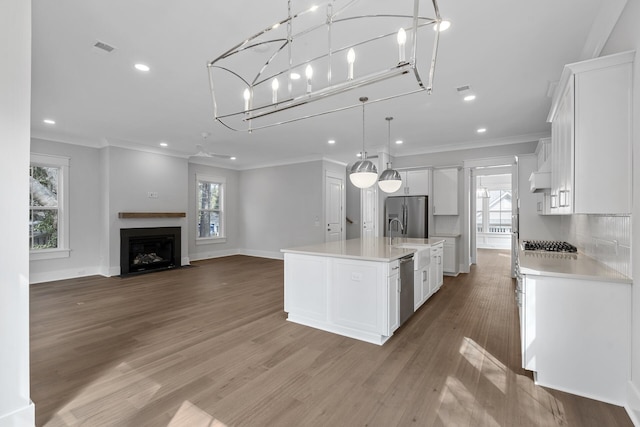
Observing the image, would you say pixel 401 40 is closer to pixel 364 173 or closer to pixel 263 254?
pixel 364 173

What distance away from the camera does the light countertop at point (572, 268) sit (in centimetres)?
211

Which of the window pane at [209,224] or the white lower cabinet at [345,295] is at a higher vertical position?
the window pane at [209,224]

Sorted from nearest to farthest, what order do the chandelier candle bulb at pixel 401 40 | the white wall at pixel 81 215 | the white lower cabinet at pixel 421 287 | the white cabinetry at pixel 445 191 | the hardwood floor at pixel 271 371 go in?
the chandelier candle bulb at pixel 401 40, the hardwood floor at pixel 271 371, the white lower cabinet at pixel 421 287, the white wall at pixel 81 215, the white cabinetry at pixel 445 191

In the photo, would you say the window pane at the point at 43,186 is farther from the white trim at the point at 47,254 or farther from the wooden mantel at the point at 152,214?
the wooden mantel at the point at 152,214

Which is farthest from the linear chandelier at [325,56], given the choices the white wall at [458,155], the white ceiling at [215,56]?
the white wall at [458,155]

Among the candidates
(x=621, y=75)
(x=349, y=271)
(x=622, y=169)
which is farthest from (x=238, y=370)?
(x=621, y=75)

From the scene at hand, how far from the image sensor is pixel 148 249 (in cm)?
693

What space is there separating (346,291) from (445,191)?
163 inches

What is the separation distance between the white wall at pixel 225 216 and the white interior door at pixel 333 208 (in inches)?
119

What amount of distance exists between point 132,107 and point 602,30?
5.15 meters

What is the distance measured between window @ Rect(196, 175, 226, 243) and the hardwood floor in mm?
4167

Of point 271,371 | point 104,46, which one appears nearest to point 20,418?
point 271,371

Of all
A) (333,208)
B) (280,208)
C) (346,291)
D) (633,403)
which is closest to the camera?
(633,403)

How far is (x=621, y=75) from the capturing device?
199cm
